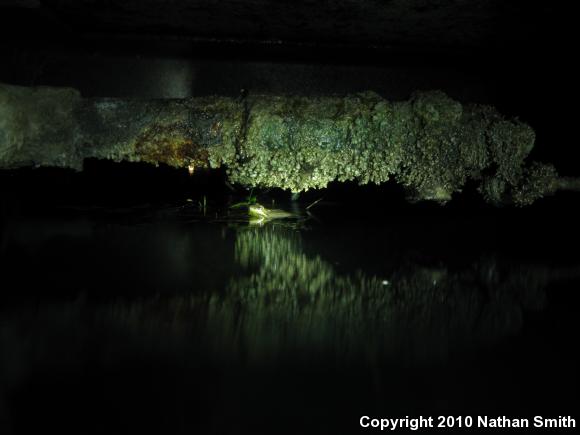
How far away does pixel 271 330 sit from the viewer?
1.29 metres

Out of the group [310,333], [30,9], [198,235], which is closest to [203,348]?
[310,333]

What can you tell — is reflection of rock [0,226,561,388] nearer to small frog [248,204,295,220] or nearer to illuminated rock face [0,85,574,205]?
illuminated rock face [0,85,574,205]

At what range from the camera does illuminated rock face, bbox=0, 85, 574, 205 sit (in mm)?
2148

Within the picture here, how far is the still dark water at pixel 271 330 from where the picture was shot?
97 cm

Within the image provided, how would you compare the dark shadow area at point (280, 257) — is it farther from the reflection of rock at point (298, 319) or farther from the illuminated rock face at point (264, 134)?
the illuminated rock face at point (264, 134)

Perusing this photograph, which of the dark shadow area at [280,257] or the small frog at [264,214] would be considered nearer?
the dark shadow area at [280,257]

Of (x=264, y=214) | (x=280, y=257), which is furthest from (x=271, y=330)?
A: (x=264, y=214)

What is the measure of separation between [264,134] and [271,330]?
3.58 ft

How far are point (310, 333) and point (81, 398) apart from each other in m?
0.58

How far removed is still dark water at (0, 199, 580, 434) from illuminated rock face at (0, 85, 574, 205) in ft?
1.15

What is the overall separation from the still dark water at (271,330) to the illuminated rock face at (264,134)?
0.35m

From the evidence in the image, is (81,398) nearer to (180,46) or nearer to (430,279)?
(430,279)

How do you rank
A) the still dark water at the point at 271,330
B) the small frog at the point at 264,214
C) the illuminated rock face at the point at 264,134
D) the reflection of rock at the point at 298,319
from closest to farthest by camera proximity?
the still dark water at the point at 271,330 → the reflection of rock at the point at 298,319 → the illuminated rock face at the point at 264,134 → the small frog at the point at 264,214

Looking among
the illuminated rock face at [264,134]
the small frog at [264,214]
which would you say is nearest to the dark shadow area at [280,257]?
the small frog at [264,214]
